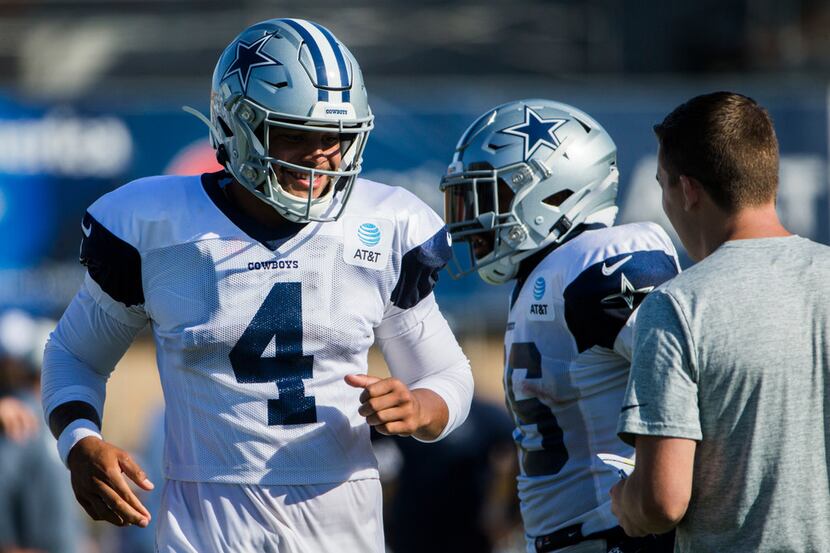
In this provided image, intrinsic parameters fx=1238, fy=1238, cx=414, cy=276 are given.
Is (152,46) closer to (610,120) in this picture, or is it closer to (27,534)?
(610,120)

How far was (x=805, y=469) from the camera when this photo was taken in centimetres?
240

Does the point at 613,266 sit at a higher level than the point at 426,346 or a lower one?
higher

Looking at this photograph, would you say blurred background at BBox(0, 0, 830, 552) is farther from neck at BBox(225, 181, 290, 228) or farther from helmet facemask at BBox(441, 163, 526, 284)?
neck at BBox(225, 181, 290, 228)

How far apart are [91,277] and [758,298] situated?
1.53 metres

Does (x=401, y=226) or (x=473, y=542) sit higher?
(x=401, y=226)

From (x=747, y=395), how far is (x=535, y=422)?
1025 millimetres

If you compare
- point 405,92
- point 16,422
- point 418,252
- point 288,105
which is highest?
point 405,92

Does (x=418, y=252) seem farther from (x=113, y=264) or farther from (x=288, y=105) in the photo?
(x=113, y=264)

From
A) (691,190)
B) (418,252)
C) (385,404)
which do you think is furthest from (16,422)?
(691,190)

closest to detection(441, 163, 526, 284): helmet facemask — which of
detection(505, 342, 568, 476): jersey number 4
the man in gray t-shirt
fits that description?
detection(505, 342, 568, 476): jersey number 4

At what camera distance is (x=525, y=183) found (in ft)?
11.9

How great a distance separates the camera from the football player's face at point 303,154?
2922 millimetres

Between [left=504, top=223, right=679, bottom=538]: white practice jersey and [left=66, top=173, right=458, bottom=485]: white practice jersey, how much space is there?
0.49 metres

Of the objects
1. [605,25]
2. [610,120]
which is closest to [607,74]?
[605,25]
